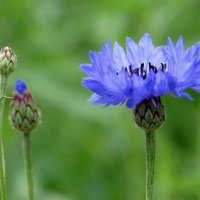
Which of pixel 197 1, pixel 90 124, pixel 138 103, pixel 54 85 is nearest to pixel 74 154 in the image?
pixel 90 124

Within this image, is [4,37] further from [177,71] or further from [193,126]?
[177,71]

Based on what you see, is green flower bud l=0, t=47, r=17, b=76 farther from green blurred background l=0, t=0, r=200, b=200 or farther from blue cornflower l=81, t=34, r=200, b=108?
green blurred background l=0, t=0, r=200, b=200

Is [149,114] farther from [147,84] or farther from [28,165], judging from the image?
[28,165]

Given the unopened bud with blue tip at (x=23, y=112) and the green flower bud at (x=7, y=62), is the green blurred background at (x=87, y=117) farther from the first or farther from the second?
the green flower bud at (x=7, y=62)

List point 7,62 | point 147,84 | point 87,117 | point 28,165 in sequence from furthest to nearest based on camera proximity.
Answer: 1. point 87,117
2. point 7,62
3. point 28,165
4. point 147,84

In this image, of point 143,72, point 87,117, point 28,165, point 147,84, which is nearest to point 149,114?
point 147,84
